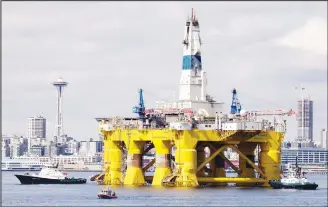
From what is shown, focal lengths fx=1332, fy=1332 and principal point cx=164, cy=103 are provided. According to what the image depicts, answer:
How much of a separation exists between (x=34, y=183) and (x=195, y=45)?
71.9ft

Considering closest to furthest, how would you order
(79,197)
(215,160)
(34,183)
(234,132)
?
(79,197) < (234,132) < (215,160) < (34,183)

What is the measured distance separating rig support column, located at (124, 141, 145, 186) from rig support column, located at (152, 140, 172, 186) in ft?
10.3

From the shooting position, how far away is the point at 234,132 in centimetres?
9425

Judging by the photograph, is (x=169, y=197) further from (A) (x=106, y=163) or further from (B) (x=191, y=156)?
(A) (x=106, y=163)

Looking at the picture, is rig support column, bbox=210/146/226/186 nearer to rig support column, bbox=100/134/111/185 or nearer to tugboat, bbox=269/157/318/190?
tugboat, bbox=269/157/318/190

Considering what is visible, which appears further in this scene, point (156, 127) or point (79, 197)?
point (156, 127)

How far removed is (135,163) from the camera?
9975 cm

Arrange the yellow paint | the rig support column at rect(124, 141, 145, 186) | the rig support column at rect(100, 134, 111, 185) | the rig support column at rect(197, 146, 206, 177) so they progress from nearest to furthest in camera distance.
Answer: the yellow paint, the rig support column at rect(124, 141, 145, 186), the rig support column at rect(197, 146, 206, 177), the rig support column at rect(100, 134, 111, 185)

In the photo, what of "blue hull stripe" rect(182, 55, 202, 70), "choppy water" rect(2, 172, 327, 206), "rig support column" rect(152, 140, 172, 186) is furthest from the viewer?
"blue hull stripe" rect(182, 55, 202, 70)

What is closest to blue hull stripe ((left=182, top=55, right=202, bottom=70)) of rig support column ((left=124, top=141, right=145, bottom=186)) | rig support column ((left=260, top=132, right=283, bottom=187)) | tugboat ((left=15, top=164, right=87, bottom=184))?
rig support column ((left=124, top=141, right=145, bottom=186))

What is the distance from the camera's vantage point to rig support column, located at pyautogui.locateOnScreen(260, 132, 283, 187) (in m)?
97.9

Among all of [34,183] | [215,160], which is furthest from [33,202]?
[34,183]

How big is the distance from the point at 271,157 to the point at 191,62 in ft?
30.4

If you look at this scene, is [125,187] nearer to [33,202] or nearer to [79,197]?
[79,197]
